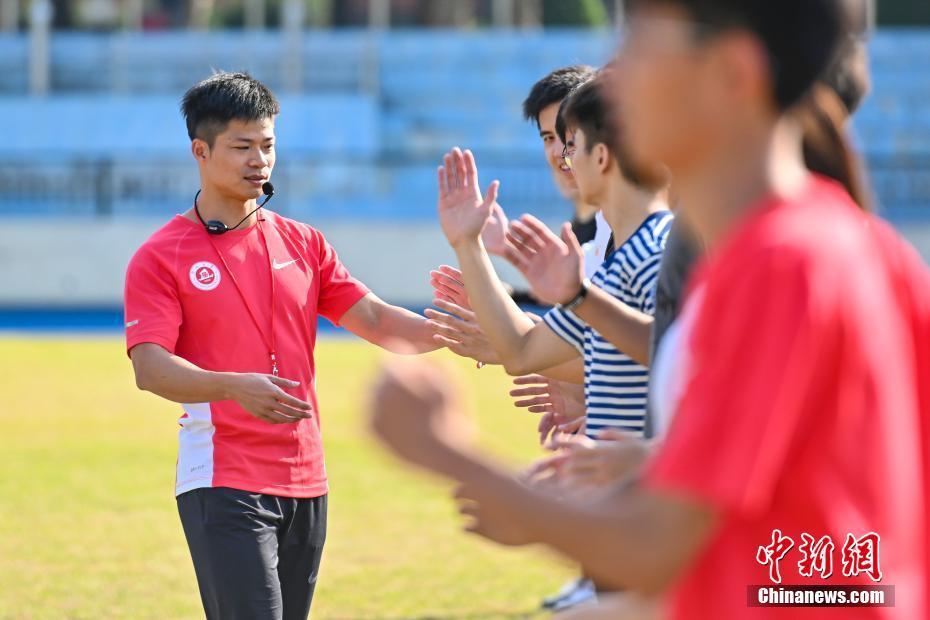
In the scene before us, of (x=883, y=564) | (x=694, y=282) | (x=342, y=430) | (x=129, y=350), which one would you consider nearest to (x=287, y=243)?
(x=129, y=350)

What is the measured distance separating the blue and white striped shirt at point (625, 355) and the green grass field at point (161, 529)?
1.19m

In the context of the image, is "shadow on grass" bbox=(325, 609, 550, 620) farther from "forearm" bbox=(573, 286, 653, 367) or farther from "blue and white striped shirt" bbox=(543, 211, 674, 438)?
"forearm" bbox=(573, 286, 653, 367)

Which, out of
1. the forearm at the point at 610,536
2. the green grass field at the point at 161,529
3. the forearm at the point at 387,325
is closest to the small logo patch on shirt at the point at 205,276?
the forearm at the point at 387,325

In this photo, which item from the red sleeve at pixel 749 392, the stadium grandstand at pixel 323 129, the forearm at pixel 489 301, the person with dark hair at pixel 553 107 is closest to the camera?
the red sleeve at pixel 749 392

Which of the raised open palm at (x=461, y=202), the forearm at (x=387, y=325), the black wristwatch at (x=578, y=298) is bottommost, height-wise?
the forearm at (x=387, y=325)

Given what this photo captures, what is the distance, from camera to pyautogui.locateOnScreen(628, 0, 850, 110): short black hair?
70.8 inches

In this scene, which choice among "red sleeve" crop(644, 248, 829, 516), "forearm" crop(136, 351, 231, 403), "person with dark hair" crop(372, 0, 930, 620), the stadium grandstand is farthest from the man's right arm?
the stadium grandstand

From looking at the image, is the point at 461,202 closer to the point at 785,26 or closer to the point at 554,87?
the point at 554,87

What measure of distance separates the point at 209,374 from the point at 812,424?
2.81 meters

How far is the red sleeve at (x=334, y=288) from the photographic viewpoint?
492 centimetres

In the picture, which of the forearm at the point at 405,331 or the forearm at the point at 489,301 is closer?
the forearm at the point at 489,301

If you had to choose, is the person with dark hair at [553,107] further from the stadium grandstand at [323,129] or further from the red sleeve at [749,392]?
the stadium grandstand at [323,129]

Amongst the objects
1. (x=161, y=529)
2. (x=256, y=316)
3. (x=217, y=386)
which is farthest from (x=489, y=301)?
(x=161, y=529)

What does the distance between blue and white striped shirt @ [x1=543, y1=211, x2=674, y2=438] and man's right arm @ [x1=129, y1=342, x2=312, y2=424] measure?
1036 mm
